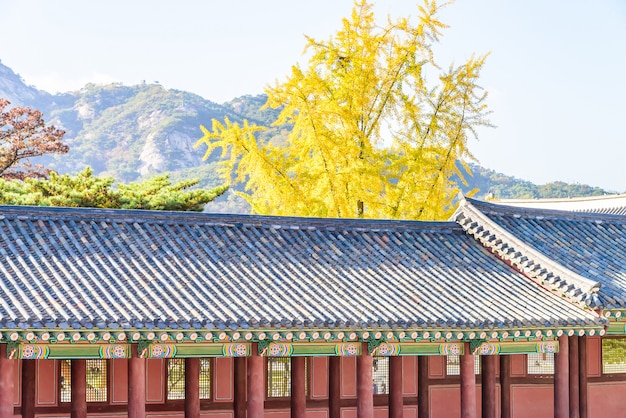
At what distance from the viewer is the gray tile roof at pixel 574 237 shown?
20377 millimetres

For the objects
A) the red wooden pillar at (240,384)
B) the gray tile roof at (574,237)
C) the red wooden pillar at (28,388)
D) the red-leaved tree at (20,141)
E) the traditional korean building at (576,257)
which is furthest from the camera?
the red-leaved tree at (20,141)

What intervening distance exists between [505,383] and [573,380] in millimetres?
1551

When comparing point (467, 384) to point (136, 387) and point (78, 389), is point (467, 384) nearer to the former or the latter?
point (136, 387)

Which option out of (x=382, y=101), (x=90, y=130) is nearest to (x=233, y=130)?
(x=382, y=101)

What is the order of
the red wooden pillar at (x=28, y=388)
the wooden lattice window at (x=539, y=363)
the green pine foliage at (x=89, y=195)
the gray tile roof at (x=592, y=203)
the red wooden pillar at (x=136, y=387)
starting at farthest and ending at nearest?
the gray tile roof at (x=592, y=203) → the green pine foliage at (x=89, y=195) → the wooden lattice window at (x=539, y=363) → the red wooden pillar at (x=28, y=388) → the red wooden pillar at (x=136, y=387)

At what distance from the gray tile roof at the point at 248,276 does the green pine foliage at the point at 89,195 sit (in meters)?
16.2

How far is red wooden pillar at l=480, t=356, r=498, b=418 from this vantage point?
19.9 meters

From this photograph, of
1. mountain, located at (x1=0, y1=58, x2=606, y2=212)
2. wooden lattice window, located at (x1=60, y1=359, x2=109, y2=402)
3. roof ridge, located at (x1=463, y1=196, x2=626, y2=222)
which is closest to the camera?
wooden lattice window, located at (x1=60, y1=359, x2=109, y2=402)

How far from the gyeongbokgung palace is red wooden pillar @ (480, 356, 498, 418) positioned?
0.03m

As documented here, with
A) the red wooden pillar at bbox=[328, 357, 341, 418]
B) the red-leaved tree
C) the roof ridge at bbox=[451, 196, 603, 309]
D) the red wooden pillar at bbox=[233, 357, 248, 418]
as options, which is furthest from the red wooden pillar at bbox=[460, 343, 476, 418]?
the red-leaved tree

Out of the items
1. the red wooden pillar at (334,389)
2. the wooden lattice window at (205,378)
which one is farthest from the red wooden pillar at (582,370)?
the wooden lattice window at (205,378)

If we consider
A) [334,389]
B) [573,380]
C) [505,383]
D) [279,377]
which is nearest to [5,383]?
[279,377]

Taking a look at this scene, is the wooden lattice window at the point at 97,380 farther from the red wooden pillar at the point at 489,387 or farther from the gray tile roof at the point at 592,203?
the gray tile roof at the point at 592,203

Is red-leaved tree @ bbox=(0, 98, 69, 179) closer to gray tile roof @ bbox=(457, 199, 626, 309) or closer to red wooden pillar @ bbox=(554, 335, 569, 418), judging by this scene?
gray tile roof @ bbox=(457, 199, 626, 309)
